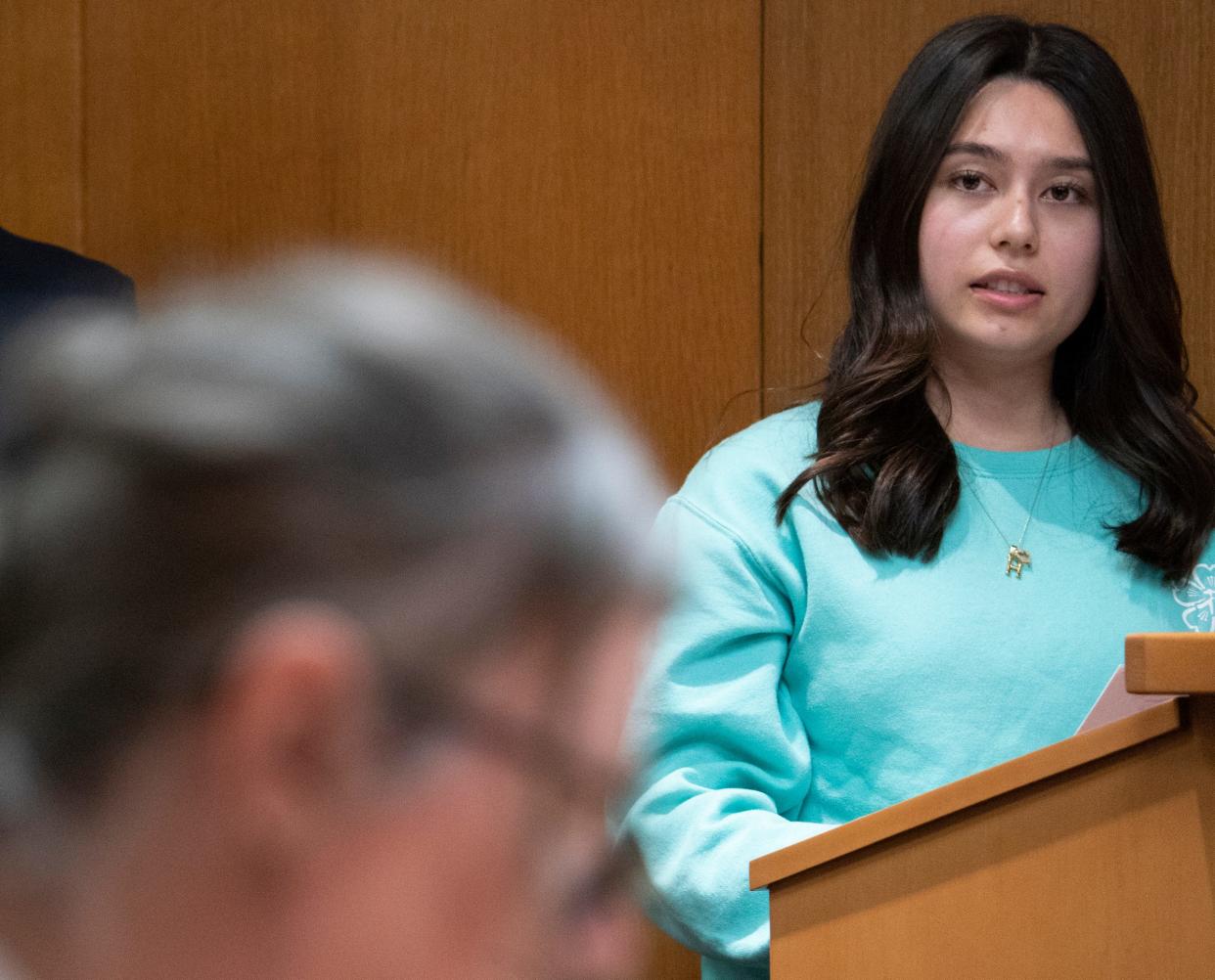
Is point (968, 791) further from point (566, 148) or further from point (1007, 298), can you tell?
point (566, 148)

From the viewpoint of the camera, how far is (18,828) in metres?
0.39

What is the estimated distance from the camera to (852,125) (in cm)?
282

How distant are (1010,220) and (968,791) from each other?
89 cm

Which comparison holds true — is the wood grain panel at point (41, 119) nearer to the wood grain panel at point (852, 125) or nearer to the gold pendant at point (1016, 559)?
the wood grain panel at point (852, 125)

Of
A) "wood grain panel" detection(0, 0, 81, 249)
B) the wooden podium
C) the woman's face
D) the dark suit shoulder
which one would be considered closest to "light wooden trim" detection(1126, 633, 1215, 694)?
the wooden podium

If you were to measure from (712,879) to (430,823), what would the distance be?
1.16 m

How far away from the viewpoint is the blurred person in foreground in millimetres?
378

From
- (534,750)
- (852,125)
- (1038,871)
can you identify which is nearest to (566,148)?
(852,125)

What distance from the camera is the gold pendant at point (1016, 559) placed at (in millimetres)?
1788

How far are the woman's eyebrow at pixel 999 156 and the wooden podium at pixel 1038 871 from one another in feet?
3.06

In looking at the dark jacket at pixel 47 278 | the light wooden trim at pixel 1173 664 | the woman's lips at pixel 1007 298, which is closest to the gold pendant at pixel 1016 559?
the woman's lips at pixel 1007 298

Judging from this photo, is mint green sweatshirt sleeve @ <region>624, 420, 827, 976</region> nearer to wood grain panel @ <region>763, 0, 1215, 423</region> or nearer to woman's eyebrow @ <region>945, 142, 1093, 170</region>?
woman's eyebrow @ <region>945, 142, 1093, 170</region>

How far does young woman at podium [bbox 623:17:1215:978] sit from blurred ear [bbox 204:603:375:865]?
1180 mm

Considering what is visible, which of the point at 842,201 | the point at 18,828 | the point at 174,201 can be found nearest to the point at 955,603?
the point at 842,201
